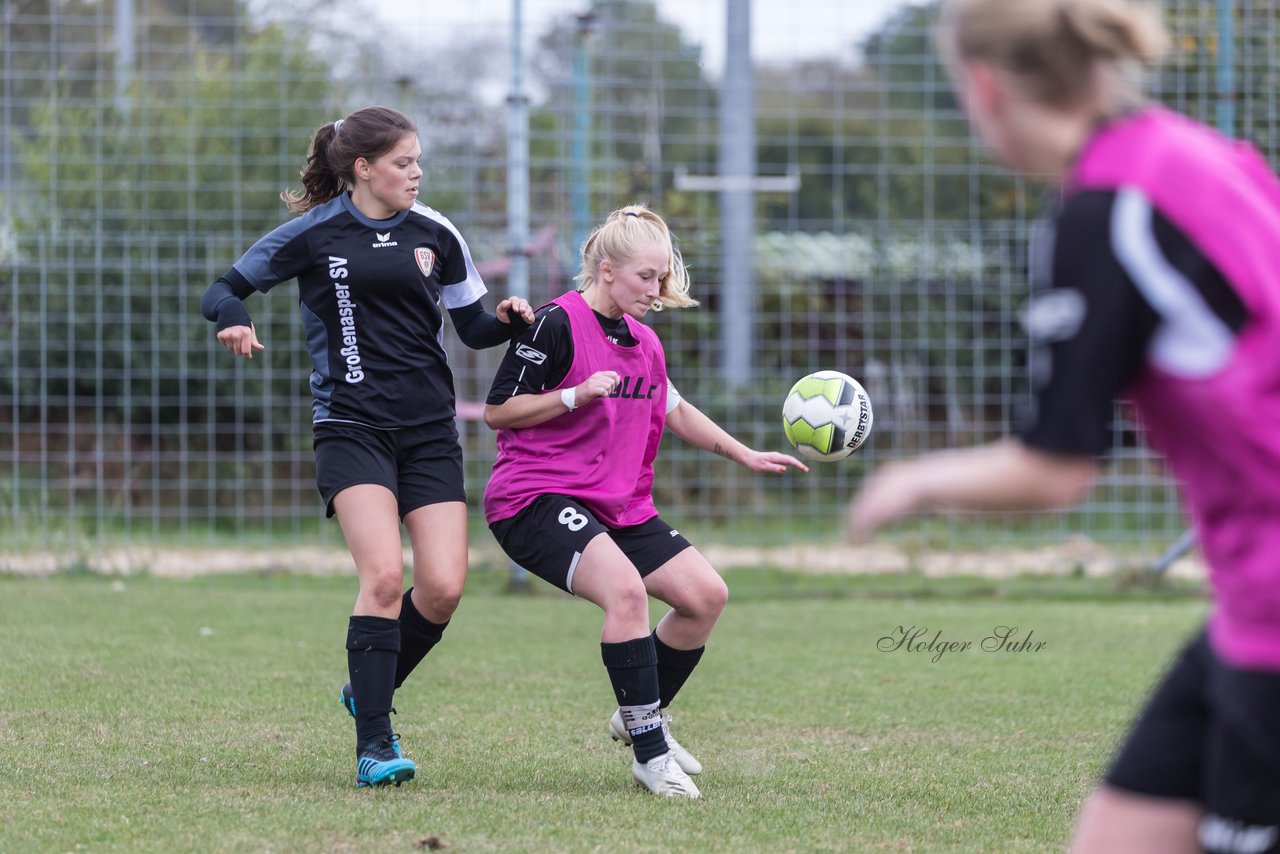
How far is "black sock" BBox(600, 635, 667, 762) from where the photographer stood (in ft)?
13.1

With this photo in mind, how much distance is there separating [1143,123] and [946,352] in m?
8.40

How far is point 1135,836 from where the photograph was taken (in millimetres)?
1967

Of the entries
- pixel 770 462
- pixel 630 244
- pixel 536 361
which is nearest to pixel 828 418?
pixel 770 462

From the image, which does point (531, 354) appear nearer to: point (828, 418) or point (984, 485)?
point (828, 418)

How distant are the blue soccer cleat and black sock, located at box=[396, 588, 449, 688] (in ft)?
Answer: 1.28

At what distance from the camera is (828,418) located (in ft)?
14.8

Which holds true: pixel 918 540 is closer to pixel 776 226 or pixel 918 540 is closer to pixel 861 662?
pixel 861 662

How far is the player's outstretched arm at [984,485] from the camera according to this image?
1.81 meters

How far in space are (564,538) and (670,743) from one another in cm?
63

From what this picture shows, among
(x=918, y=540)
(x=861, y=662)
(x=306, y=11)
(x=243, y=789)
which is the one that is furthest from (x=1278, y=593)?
(x=306, y=11)

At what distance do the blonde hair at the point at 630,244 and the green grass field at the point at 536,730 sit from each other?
4.64ft

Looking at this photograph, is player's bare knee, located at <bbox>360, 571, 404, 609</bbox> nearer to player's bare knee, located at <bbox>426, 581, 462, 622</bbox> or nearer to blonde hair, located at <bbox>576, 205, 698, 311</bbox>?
player's bare knee, located at <bbox>426, 581, 462, 622</bbox>

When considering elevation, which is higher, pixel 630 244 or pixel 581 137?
pixel 581 137

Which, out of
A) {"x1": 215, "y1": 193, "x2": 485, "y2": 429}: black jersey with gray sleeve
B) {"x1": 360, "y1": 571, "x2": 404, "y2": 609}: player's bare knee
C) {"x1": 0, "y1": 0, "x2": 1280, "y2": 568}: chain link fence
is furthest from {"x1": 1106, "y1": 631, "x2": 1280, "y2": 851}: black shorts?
{"x1": 0, "y1": 0, "x2": 1280, "y2": 568}: chain link fence
